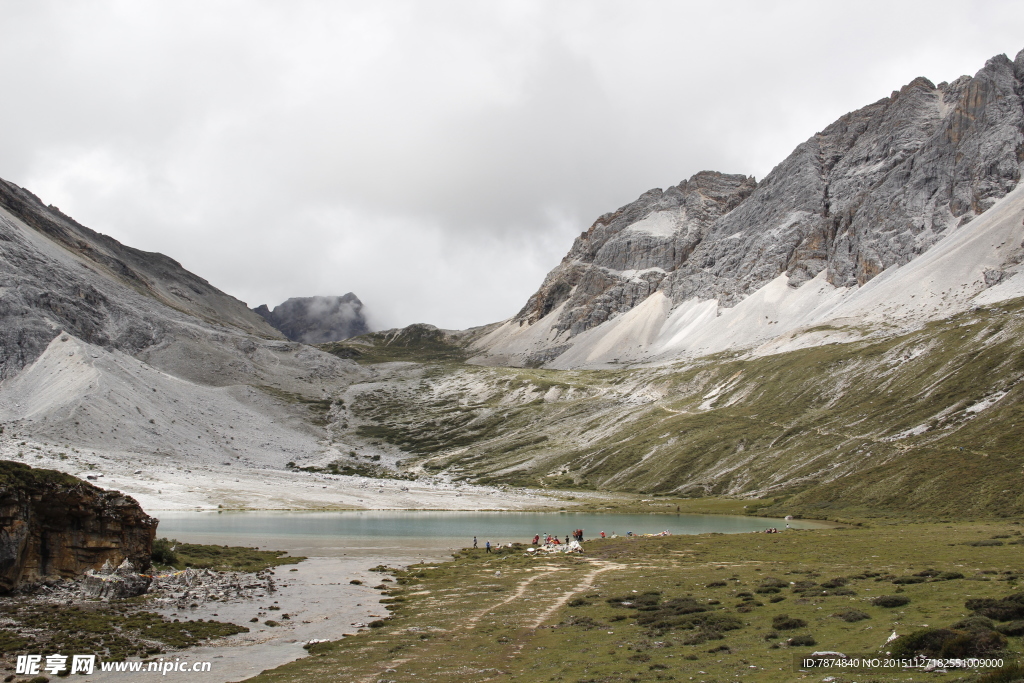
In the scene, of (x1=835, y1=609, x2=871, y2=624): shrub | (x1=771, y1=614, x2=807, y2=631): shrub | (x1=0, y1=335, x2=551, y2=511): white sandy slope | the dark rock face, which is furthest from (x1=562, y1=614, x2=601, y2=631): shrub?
(x1=0, y1=335, x2=551, y2=511): white sandy slope

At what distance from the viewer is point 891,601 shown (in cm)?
2738

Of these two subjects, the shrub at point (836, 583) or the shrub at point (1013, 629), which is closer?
the shrub at point (1013, 629)

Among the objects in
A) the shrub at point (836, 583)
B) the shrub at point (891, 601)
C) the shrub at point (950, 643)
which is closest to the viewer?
the shrub at point (950, 643)

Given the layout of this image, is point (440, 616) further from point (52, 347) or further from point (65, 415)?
point (52, 347)

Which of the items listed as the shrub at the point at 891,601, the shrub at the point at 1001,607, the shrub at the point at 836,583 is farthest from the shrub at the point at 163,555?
the shrub at the point at 1001,607

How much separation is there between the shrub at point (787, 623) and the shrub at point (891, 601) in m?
4.08

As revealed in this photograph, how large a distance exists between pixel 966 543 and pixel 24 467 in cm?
6916

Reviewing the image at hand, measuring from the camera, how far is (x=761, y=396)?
183m

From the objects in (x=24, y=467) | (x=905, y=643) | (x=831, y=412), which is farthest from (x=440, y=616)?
(x=831, y=412)

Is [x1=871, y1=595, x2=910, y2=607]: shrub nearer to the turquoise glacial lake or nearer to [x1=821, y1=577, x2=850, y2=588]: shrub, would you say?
[x1=821, y1=577, x2=850, y2=588]: shrub

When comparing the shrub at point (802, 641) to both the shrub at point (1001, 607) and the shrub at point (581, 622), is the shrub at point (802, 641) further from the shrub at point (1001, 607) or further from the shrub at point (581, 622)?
the shrub at point (581, 622)

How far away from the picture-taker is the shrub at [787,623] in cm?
2603

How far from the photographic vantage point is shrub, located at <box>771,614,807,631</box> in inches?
1025

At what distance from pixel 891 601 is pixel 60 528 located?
48.8 m
